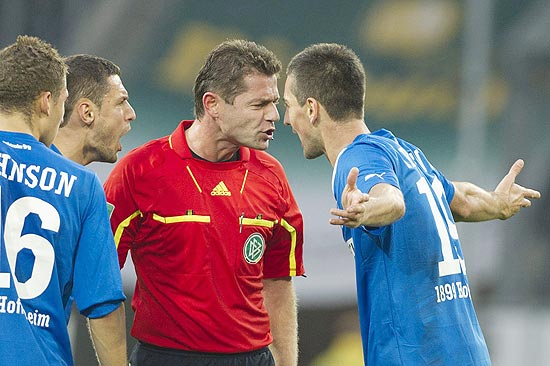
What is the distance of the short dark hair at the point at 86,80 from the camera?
3969 millimetres

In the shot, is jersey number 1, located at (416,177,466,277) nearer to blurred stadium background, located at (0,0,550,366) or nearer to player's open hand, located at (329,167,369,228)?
player's open hand, located at (329,167,369,228)

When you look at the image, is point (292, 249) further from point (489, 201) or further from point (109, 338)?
point (109, 338)

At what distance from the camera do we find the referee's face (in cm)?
412

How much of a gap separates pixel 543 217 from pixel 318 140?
4.80m

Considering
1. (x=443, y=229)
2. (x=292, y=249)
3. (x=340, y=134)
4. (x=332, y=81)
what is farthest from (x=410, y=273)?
(x=292, y=249)

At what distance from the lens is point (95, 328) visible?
334 cm

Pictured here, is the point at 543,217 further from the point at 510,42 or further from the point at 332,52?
the point at 332,52

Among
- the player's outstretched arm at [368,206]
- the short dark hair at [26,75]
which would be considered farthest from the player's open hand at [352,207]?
the short dark hair at [26,75]

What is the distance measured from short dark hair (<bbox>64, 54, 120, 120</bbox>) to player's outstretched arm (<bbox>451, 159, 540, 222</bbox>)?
4.98ft

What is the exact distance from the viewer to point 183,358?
3996 mm

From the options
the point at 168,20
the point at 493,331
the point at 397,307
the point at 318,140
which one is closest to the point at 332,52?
the point at 318,140

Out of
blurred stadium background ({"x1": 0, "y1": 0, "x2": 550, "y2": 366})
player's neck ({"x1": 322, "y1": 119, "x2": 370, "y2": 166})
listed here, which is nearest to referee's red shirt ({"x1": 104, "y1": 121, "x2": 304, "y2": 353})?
player's neck ({"x1": 322, "y1": 119, "x2": 370, "y2": 166})

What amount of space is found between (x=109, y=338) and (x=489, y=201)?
1747 mm

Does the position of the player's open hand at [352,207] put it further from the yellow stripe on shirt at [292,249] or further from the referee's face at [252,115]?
the yellow stripe on shirt at [292,249]
